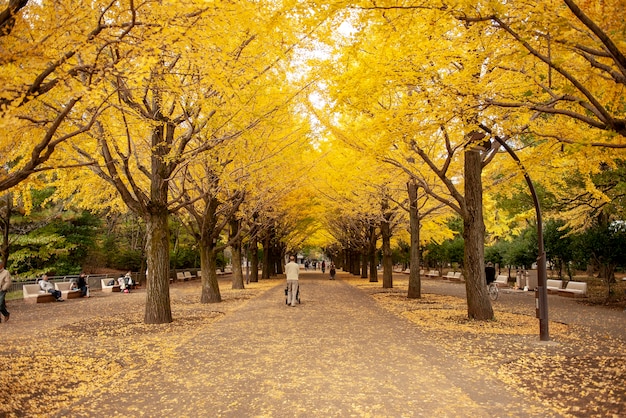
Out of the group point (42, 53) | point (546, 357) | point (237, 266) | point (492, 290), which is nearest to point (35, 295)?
point (237, 266)

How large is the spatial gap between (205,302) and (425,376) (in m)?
13.0

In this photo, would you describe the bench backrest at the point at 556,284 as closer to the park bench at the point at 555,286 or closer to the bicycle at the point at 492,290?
the park bench at the point at 555,286

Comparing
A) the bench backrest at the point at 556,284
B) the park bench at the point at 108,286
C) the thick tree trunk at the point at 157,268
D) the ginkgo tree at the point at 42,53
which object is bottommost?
the park bench at the point at 108,286

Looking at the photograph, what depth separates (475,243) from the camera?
495 inches

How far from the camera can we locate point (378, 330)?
1109 centimetres

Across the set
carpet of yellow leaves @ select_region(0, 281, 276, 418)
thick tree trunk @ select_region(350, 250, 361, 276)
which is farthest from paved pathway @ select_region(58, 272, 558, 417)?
thick tree trunk @ select_region(350, 250, 361, 276)

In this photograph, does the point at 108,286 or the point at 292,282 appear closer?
the point at 292,282

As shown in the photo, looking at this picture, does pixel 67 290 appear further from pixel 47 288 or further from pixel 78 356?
pixel 78 356

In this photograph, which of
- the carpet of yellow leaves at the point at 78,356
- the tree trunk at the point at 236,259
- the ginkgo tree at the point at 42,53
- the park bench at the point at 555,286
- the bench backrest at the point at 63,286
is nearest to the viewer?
the ginkgo tree at the point at 42,53

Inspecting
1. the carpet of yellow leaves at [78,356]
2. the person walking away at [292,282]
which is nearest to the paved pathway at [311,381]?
the carpet of yellow leaves at [78,356]

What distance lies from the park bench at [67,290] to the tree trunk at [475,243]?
59.6 feet

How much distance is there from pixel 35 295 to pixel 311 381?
58.1 feet

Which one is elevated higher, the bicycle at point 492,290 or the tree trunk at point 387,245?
the tree trunk at point 387,245

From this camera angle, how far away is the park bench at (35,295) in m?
19.8
